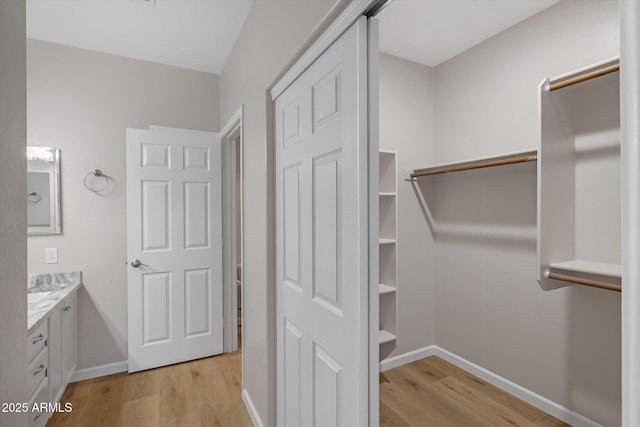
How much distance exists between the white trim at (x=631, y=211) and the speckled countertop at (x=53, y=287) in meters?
2.36

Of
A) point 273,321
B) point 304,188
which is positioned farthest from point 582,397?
point 304,188

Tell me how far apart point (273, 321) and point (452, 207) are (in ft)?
5.88

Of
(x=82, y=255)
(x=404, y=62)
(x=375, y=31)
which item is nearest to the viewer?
(x=375, y=31)

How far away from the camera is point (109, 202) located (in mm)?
2588

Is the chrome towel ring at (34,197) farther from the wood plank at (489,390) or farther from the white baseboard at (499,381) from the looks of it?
the wood plank at (489,390)

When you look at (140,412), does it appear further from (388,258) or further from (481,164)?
(481,164)

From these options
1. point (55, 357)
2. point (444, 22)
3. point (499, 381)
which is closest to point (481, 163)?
point (444, 22)

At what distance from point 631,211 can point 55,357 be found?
2801 millimetres

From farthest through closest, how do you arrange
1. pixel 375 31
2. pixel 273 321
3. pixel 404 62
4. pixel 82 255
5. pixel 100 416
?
1. pixel 404 62
2. pixel 82 255
3. pixel 100 416
4. pixel 273 321
5. pixel 375 31

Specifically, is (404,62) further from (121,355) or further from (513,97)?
(121,355)

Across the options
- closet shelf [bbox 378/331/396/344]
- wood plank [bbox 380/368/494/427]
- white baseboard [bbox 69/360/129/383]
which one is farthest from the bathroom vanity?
wood plank [bbox 380/368/494/427]

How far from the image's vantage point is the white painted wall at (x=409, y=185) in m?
2.63

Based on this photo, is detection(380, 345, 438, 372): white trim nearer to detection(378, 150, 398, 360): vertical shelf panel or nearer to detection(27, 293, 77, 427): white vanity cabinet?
detection(378, 150, 398, 360): vertical shelf panel

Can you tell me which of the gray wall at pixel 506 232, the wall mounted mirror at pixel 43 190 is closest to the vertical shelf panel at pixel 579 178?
the gray wall at pixel 506 232
